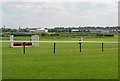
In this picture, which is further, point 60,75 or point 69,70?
point 69,70

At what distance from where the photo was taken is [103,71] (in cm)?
817

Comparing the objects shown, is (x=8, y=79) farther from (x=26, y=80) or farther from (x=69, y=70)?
(x=69, y=70)

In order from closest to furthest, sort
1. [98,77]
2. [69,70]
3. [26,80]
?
[26,80], [98,77], [69,70]

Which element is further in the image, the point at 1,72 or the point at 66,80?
the point at 1,72

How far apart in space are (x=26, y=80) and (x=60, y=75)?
126 cm

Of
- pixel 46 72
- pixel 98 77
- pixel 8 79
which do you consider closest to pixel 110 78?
pixel 98 77

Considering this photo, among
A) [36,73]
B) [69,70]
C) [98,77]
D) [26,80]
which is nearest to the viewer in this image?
[26,80]

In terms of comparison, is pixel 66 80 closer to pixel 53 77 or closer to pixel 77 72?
pixel 53 77

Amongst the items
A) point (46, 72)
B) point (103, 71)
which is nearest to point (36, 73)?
point (46, 72)

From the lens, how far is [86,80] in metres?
6.73

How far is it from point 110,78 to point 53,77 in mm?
1823

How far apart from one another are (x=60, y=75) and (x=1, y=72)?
7.03 feet

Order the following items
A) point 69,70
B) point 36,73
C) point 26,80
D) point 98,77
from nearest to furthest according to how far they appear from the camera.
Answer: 1. point 26,80
2. point 98,77
3. point 36,73
4. point 69,70

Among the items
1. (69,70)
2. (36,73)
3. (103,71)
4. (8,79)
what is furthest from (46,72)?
(103,71)
